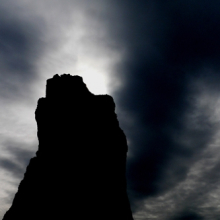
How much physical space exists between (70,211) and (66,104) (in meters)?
14.7

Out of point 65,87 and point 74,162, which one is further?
point 65,87

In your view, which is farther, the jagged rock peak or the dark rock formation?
the jagged rock peak

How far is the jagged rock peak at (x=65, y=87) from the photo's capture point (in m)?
34.5

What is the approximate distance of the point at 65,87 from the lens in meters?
34.7

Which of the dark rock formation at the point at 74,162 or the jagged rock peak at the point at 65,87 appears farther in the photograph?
the jagged rock peak at the point at 65,87

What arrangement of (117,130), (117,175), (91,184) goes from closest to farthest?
(91,184), (117,175), (117,130)

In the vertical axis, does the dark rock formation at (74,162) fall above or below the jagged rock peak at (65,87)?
below

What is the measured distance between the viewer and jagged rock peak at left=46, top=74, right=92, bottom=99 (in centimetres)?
3447

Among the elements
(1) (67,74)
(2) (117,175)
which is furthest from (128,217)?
(1) (67,74)

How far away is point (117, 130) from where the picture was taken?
34531mm

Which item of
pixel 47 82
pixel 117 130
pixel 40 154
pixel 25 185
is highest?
pixel 47 82

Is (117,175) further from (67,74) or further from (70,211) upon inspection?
(67,74)

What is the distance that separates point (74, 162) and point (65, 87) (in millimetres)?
11569

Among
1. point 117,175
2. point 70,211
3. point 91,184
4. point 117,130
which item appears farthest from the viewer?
point 117,130
